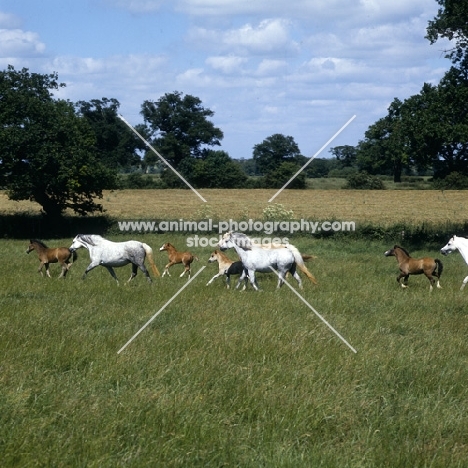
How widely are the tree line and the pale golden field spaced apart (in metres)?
2.43

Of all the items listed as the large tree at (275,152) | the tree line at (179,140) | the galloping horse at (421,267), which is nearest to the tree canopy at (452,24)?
the tree line at (179,140)

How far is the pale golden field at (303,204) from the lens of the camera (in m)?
46.7

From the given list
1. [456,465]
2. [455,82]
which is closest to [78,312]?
[456,465]

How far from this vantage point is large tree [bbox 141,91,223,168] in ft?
175

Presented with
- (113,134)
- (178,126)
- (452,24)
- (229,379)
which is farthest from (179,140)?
(229,379)

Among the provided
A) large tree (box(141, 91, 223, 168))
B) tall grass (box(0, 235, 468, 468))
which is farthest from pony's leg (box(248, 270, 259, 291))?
large tree (box(141, 91, 223, 168))

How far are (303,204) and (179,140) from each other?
10.3 m

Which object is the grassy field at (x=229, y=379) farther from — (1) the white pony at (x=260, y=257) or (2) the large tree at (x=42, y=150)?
(2) the large tree at (x=42, y=150)

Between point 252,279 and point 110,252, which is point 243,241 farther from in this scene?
point 110,252

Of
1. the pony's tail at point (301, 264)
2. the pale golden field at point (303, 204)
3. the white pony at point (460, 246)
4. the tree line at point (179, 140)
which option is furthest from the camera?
the pale golden field at point (303, 204)

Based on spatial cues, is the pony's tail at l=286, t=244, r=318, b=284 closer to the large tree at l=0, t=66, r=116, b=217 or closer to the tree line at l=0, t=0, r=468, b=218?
the tree line at l=0, t=0, r=468, b=218

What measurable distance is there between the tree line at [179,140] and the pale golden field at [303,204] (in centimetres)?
243

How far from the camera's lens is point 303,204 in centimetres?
5562

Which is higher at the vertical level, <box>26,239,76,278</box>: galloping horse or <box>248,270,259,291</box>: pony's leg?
<box>26,239,76,278</box>: galloping horse
